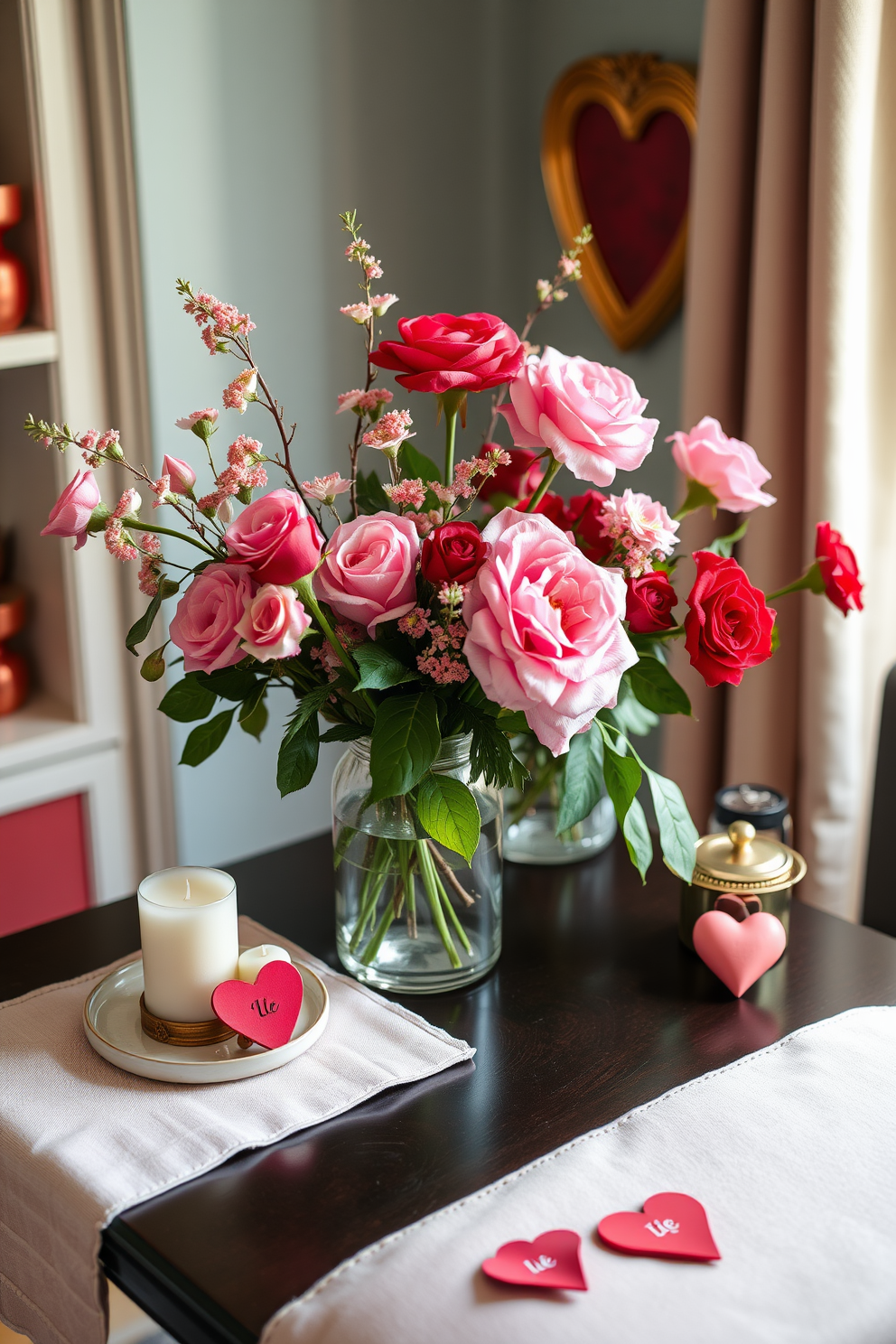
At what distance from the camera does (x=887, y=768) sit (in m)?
1.36

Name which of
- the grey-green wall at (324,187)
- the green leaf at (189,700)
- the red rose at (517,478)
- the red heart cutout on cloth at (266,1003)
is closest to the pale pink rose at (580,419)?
the red rose at (517,478)

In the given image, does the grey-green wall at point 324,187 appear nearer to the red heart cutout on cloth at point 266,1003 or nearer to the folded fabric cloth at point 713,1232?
the red heart cutout on cloth at point 266,1003

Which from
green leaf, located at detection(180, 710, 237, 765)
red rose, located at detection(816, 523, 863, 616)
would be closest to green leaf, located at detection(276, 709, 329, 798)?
green leaf, located at detection(180, 710, 237, 765)

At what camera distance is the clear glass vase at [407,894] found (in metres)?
1.02

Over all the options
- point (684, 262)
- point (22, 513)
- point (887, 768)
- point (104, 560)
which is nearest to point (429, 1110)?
point (887, 768)

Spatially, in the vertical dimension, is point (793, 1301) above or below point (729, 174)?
below

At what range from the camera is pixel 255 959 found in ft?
3.24

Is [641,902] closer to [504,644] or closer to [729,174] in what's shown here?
[504,644]

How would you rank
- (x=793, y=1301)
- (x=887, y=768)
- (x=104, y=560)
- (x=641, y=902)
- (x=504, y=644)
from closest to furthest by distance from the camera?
1. (x=793, y=1301)
2. (x=504, y=644)
3. (x=641, y=902)
4. (x=887, y=768)
5. (x=104, y=560)

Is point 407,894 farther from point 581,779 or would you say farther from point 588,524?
point 588,524

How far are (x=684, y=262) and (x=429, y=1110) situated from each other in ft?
4.50

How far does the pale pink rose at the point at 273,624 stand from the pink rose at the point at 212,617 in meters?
0.02

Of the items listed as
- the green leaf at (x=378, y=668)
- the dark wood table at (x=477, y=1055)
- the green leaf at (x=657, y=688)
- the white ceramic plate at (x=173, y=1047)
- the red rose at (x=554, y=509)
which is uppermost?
the red rose at (x=554, y=509)

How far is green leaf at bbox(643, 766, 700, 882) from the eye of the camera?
3.28ft
